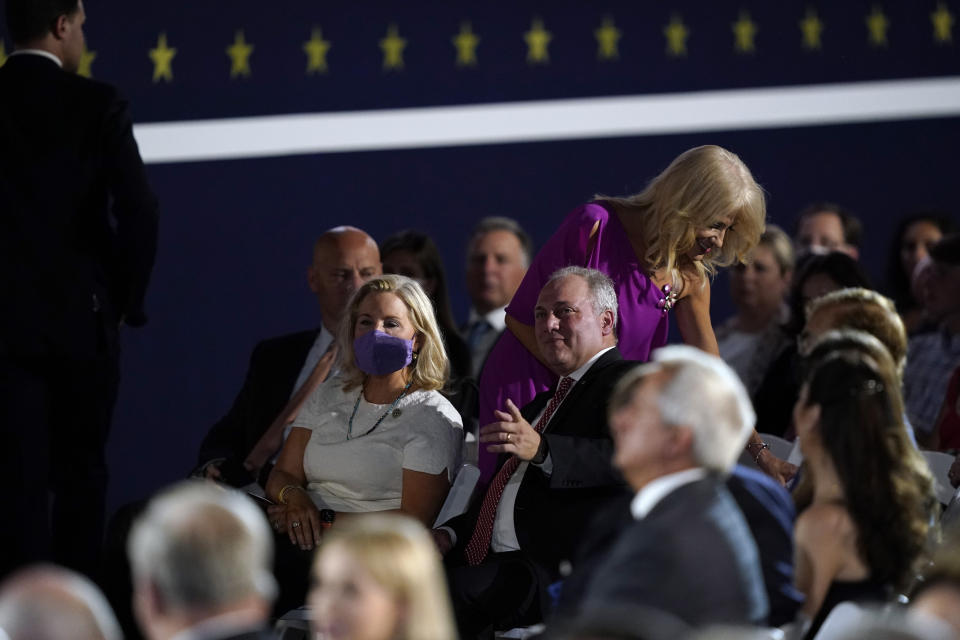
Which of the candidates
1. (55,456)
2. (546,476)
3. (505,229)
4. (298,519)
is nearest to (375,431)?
(298,519)

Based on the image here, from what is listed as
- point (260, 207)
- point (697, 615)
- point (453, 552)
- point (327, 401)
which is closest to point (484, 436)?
point (453, 552)

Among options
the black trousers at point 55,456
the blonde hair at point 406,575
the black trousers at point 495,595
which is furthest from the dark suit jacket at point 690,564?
the black trousers at point 55,456

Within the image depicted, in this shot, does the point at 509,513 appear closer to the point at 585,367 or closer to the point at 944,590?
the point at 585,367

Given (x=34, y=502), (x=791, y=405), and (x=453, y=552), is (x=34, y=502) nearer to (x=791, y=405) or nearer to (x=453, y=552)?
(x=453, y=552)

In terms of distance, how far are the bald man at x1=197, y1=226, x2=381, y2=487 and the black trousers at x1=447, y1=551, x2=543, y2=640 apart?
1159 millimetres

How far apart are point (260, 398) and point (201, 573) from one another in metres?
2.55

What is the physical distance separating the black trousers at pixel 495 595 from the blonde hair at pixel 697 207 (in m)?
0.98

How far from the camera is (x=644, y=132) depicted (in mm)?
6023

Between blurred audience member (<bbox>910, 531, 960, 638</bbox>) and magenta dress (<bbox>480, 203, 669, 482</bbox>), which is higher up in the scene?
magenta dress (<bbox>480, 203, 669, 482</bbox>)

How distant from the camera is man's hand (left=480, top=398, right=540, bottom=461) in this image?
2992 millimetres

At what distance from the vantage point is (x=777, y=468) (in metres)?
3.29

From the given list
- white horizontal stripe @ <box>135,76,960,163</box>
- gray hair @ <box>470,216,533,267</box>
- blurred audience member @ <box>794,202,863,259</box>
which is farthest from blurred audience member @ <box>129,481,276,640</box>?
white horizontal stripe @ <box>135,76,960,163</box>

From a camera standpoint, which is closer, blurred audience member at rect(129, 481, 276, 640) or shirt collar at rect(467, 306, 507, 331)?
blurred audience member at rect(129, 481, 276, 640)

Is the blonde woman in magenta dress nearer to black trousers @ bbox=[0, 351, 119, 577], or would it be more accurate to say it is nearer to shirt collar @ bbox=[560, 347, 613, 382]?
shirt collar @ bbox=[560, 347, 613, 382]
